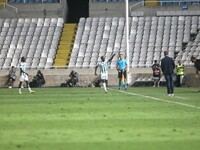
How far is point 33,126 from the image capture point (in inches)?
552

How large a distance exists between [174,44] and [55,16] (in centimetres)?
1129

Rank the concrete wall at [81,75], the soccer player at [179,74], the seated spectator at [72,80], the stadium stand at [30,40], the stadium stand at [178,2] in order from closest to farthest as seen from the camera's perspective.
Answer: the soccer player at [179,74], the seated spectator at [72,80], the concrete wall at [81,75], the stadium stand at [30,40], the stadium stand at [178,2]

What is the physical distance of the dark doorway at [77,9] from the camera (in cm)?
5910

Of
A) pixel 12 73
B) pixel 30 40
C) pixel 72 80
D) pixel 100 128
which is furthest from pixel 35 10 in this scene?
pixel 100 128

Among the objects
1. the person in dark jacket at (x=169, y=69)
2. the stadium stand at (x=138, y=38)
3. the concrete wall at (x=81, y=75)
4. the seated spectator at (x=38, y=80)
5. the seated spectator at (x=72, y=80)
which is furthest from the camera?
the stadium stand at (x=138, y=38)

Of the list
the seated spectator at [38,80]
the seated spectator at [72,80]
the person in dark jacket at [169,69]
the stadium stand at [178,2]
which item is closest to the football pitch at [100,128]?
the person in dark jacket at [169,69]

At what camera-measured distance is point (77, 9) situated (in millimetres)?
60125

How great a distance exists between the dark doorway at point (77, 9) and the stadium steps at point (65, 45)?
393 cm

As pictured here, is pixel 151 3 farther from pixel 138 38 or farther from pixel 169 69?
pixel 169 69

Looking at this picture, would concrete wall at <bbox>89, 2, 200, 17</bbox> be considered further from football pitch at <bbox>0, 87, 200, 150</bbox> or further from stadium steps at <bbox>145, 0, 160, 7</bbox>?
football pitch at <bbox>0, 87, 200, 150</bbox>

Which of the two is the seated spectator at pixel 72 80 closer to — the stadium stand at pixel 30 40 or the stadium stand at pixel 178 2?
the stadium stand at pixel 30 40

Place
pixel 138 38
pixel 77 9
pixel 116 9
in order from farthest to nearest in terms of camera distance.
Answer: pixel 77 9 → pixel 116 9 → pixel 138 38

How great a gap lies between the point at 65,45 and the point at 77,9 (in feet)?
26.9

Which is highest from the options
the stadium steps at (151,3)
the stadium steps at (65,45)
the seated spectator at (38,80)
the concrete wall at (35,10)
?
the stadium steps at (151,3)
